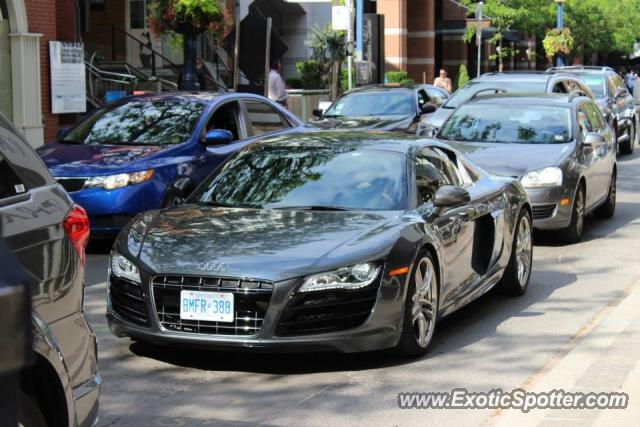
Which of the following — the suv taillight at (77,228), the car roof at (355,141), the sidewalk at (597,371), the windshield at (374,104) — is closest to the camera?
the suv taillight at (77,228)

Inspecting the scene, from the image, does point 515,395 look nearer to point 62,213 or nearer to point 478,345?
point 478,345

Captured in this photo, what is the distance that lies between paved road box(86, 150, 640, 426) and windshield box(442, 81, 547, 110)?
1033cm

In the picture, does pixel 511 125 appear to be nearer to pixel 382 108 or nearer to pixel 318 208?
pixel 318 208

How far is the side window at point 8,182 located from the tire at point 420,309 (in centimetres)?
309

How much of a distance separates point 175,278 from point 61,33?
1655 centimetres

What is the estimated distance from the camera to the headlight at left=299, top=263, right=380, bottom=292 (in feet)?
21.7

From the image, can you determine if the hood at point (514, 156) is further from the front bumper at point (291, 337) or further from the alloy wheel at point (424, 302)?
the front bumper at point (291, 337)

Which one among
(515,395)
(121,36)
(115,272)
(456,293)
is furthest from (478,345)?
(121,36)

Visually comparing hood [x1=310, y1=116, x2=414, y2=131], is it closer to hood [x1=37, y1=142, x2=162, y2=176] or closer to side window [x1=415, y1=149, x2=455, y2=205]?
hood [x1=37, y1=142, x2=162, y2=176]

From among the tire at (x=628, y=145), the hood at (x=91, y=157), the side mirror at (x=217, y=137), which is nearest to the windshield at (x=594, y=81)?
the tire at (x=628, y=145)

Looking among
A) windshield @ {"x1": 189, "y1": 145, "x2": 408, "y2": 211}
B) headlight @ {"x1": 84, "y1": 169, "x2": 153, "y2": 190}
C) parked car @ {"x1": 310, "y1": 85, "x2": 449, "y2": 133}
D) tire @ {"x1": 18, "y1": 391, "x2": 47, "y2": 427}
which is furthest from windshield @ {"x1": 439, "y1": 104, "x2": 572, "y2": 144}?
tire @ {"x1": 18, "y1": 391, "x2": 47, "y2": 427}

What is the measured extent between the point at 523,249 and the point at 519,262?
7.3 inches

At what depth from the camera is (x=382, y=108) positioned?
20.4 metres

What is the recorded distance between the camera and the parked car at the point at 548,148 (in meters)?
12.1
